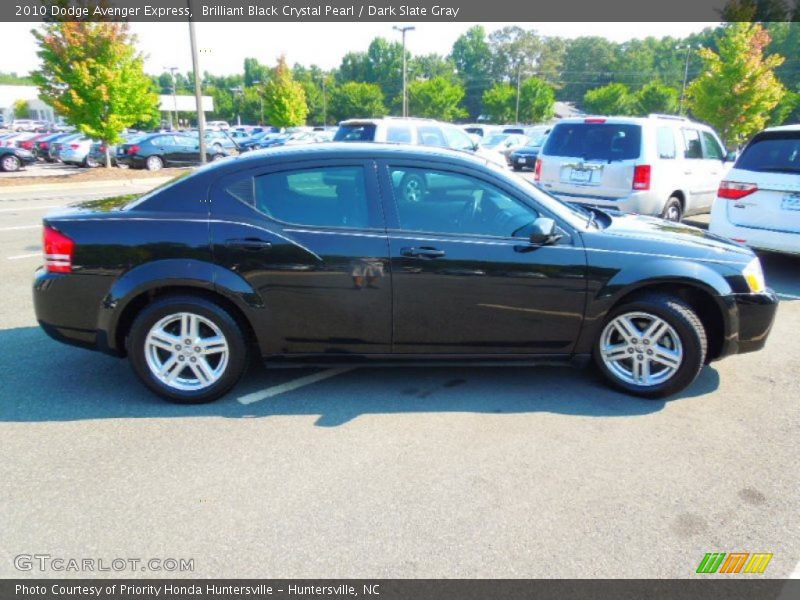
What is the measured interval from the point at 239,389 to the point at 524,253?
2177 mm

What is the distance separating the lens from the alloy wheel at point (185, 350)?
3.67 meters

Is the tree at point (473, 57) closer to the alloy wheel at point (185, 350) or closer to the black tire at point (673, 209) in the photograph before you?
the black tire at point (673, 209)

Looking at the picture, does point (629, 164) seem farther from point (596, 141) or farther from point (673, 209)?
point (673, 209)

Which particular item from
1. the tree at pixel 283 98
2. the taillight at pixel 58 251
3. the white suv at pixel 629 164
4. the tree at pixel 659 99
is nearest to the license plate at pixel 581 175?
Result: the white suv at pixel 629 164

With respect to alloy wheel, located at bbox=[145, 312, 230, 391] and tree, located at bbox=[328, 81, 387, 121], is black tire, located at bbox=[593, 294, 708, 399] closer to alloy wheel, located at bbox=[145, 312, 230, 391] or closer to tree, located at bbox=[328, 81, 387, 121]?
alloy wheel, located at bbox=[145, 312, 230, 391]

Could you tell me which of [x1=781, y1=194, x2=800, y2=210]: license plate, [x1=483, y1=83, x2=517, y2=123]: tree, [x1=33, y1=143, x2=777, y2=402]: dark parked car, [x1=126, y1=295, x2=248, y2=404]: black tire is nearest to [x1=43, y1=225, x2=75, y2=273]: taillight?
[x1=33, y1=143, x2=777, y2=402]: dark parked car

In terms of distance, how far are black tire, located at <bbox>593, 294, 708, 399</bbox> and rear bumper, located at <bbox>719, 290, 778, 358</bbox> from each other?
→ 0.59 feet

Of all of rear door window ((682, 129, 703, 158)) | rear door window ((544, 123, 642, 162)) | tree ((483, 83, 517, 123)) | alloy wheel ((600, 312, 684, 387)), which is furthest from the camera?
tree ((483, 83, 517, 123))

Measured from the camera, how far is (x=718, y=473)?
3.04m

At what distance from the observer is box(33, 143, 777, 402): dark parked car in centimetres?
360

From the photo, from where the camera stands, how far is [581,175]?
27.3 feet

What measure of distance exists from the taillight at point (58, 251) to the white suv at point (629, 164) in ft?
19.8
